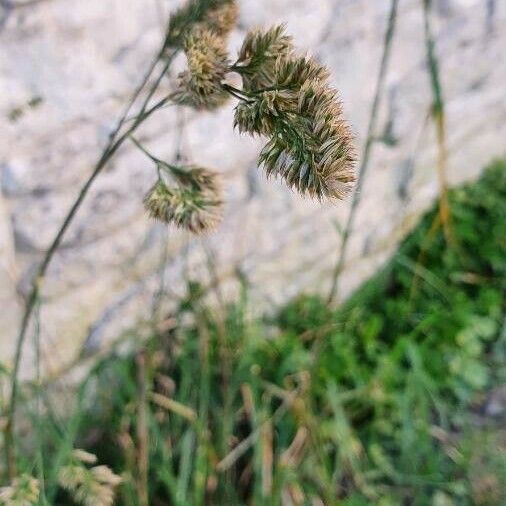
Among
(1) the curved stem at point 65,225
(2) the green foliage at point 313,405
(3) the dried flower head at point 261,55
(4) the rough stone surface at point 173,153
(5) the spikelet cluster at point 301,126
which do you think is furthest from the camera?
(2) the green foliage at point 313,405

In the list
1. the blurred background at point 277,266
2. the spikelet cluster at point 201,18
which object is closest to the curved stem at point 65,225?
the spikelet cluster at point 201,18

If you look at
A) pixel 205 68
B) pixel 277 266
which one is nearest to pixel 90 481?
pixel 205 68

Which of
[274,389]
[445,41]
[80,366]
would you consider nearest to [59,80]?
[80,366]

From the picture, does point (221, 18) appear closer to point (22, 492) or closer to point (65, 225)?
point (65, 225)

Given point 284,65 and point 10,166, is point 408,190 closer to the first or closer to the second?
point 10,166

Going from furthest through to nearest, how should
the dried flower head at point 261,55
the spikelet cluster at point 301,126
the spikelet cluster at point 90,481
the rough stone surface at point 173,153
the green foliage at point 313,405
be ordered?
the green foliage at point 313,405
the rough stone surface at point 173,153
the spikelet cluster at point 90,481
the dried flower head at point 261,55
the spikelet cluster at point 301,126

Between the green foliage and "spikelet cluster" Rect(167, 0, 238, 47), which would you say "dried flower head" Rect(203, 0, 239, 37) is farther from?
the green foliage

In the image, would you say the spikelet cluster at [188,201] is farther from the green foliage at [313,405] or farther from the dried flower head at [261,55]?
the green foliage at [313,405]
